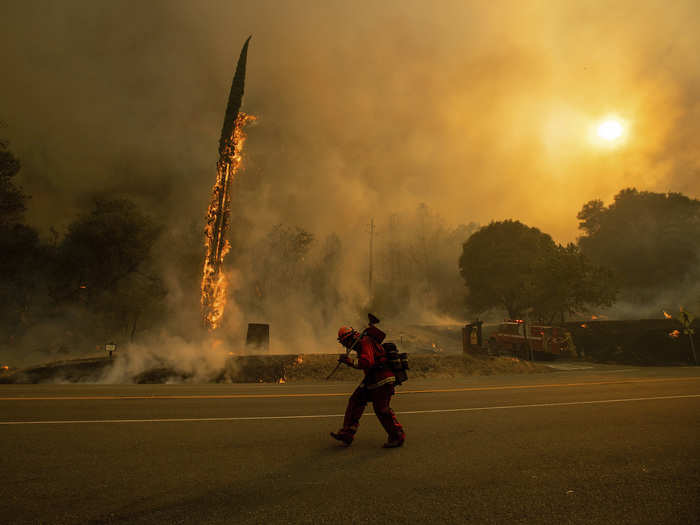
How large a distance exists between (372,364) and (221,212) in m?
24.7

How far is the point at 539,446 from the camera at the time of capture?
17.8ft

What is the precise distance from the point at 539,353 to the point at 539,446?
87.9 ft

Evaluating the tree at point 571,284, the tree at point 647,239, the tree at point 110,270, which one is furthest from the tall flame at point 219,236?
the tree at point 647,239

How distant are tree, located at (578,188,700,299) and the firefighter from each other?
187ft

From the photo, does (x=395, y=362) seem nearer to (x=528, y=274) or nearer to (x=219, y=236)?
(x=219, y=236)

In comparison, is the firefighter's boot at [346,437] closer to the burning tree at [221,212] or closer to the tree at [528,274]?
the burning tree at [221,212]

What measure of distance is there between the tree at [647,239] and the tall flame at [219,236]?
5036 centimetres

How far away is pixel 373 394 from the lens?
5512mm

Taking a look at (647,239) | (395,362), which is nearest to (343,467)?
(395,362)

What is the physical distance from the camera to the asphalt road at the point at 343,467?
3.34 m

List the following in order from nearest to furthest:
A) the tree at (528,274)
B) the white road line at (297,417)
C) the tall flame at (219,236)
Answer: the white road line at (297,417) < the tall flame at (219,236) < the tree at (528,274)

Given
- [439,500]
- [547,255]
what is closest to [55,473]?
[439,500]

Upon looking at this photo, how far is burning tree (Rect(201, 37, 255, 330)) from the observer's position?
26.7 metres

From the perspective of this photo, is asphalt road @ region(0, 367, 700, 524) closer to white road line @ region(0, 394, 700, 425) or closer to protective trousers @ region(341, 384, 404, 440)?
white road line @ region(0, 394, 700, 425)
